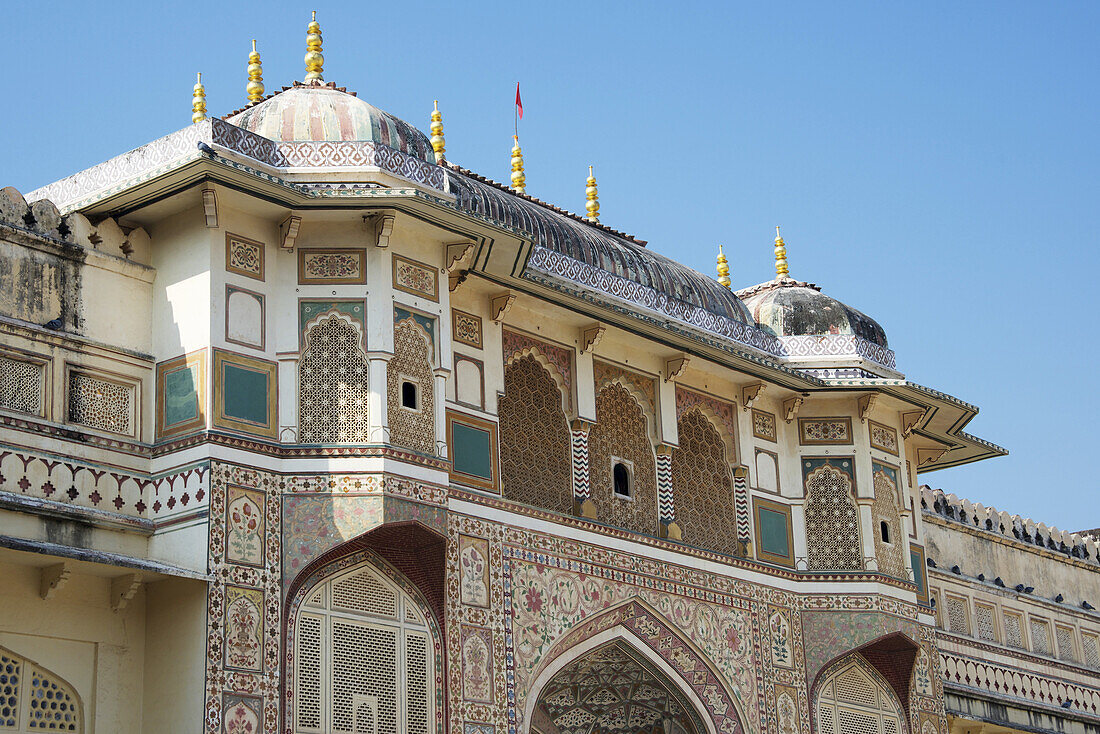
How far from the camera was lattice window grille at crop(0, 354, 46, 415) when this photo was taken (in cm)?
1089

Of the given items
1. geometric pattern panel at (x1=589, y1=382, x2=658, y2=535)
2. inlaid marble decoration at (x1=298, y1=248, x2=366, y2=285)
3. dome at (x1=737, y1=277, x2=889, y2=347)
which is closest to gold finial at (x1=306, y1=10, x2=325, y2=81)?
inlaid marble decoration at (x1=298, y1=248, x2=366, y2=285)

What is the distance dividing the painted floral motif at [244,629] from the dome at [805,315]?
22.4 ft

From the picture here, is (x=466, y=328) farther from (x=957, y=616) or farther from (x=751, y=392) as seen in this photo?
(x=957, y=616)

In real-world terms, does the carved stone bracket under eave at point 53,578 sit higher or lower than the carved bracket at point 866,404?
lower

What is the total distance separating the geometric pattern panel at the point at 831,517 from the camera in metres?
15.4

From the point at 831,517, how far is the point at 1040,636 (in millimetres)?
5034

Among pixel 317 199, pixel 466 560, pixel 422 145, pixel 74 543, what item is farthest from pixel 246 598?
pixel 422 145

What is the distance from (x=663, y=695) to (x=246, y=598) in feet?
14.6

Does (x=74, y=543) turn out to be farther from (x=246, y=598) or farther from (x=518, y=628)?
(x=518, y=628)

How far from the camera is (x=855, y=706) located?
49.8 ft

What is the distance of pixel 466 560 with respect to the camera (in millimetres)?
12242

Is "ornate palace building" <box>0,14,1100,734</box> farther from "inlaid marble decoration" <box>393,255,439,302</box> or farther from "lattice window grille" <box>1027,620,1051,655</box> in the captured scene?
"lattice window grille" <box>1027,620,1051,655</box>

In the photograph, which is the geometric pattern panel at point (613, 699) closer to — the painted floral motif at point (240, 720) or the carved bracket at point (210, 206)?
the painted floral motif at point (240, 720)

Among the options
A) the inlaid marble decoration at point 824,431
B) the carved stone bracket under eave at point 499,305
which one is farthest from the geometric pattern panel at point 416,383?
the inlaid marble decoration at point 824,431
